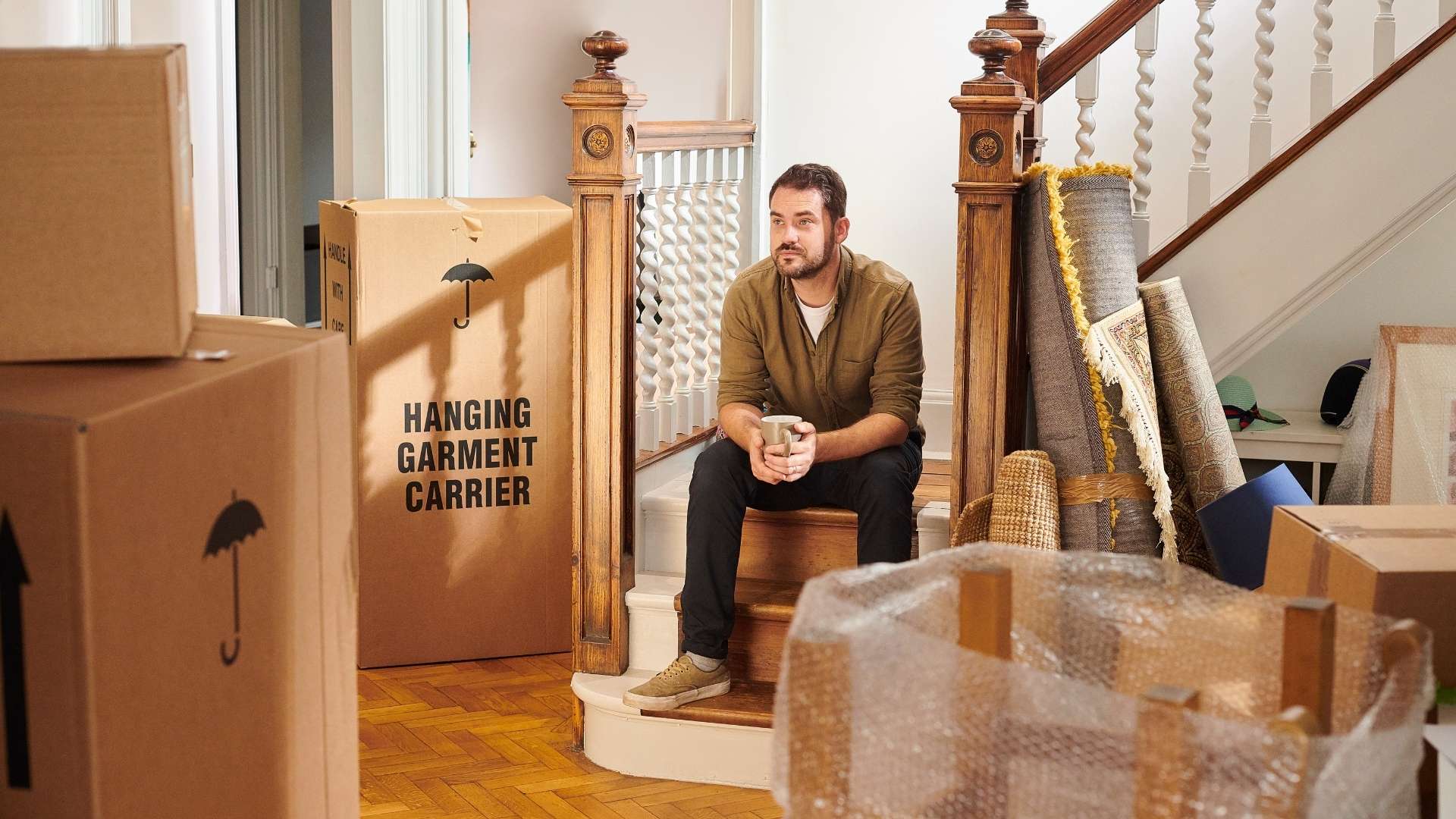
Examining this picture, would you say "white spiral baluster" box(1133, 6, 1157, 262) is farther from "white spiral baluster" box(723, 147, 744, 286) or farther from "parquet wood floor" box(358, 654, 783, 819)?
"parquet wood floor" box(358, 654, 783, 819)

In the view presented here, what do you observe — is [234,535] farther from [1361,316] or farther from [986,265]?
[1361,316]

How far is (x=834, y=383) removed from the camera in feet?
10.2

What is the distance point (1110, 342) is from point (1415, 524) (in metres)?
1.09

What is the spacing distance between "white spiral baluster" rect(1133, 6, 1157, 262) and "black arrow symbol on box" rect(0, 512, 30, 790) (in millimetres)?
2465

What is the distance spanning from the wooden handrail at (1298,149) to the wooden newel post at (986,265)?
0.44 metres

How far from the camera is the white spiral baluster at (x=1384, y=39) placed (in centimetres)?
300

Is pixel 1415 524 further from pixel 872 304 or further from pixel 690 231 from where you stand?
pixel 690 231

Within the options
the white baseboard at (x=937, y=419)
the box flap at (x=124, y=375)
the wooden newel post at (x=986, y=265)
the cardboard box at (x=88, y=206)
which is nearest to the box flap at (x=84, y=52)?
the cardboard box at (x=88, y=206)

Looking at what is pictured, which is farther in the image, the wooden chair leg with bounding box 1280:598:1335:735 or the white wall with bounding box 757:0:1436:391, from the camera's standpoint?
the white wall with bounding box 757:0:1436:391

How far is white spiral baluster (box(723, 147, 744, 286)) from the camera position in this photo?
3961 mm

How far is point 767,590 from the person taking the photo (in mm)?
3111

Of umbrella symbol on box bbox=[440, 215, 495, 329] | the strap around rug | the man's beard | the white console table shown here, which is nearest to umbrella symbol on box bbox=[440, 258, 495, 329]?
umbrella symbol on box bbox=[440, 215, 495, 329]

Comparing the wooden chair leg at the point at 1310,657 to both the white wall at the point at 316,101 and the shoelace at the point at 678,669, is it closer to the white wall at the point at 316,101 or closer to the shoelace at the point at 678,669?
the shoelace at the point at 678,669

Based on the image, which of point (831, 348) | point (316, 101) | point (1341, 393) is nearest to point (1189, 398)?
point (831, 348)
